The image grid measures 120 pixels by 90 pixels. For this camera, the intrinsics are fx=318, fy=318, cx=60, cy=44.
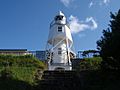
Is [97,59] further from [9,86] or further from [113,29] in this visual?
[9,86]

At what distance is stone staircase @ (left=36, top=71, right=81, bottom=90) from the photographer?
16766 mm

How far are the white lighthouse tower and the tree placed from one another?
12.6 m

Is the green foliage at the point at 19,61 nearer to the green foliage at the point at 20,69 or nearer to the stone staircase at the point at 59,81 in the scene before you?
the green foliage at the point at 20,69

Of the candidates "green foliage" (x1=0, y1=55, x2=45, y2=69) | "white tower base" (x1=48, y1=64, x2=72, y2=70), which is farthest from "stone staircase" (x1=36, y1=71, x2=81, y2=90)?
"white tower base" (x1=48, y1=64, x2=72, y2=70)

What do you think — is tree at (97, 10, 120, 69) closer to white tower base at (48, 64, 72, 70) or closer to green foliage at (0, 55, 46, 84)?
green foliage at (0, 55, 46, 84)

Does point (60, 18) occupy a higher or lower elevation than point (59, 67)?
higher

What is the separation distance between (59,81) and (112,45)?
4061mm

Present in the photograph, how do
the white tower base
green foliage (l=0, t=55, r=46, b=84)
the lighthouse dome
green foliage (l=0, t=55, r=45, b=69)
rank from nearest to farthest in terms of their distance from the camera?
green foliage (l=0, t=55, r=46, b=84) < green foliage (l=0, t=55, r=45, b=69) < the white tower base < the lighthouse dome

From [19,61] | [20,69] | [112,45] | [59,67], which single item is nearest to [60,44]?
[59,67]

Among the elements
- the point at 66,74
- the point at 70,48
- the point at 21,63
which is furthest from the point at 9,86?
the point at 70,48

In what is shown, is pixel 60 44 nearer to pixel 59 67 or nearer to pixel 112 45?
pixel 59 67

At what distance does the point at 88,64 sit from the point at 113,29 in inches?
342

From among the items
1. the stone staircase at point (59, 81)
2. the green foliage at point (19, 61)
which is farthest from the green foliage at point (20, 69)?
the stone staircase at point (59, 81)

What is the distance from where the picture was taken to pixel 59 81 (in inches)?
722
